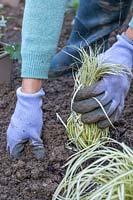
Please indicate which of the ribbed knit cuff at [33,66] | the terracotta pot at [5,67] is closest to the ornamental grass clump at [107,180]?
the ribbed knit cuff at [33,66]

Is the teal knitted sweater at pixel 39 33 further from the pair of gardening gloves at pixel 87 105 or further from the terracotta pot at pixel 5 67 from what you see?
the terracotta pot at pixel 5 67

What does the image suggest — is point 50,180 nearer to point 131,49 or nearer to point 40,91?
point 40,91

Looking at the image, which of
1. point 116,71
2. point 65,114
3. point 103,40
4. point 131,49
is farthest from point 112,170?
point 103,40

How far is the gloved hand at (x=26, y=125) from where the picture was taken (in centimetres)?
176

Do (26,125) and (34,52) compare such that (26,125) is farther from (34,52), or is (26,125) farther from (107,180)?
(107,180)

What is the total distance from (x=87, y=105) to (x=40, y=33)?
0.29 m

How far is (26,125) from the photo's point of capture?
1774 mm

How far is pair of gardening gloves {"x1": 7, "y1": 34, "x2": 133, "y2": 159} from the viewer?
68.6 inches

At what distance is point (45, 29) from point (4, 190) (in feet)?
1.84

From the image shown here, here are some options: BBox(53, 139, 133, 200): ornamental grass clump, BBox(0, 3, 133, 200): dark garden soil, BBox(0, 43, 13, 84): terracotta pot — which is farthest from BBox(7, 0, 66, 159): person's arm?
BBox(0, 43, 13, 84): terracotta pot

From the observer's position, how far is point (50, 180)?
1749 millimetres

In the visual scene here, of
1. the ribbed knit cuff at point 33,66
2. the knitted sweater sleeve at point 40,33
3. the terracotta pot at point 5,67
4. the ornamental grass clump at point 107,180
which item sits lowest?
the terracotta pot at point 5,67

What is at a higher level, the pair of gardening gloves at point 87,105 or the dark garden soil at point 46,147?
the pair of gardening gloves at point 87,105

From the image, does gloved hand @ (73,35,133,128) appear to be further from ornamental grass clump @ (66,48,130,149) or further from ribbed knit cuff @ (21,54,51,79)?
ribbed knit cuff @ (21,54,51,79)
